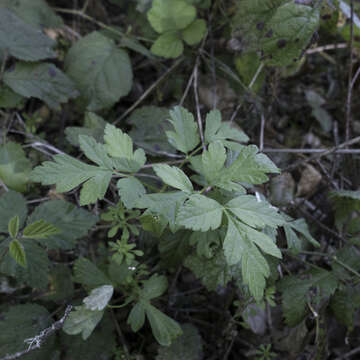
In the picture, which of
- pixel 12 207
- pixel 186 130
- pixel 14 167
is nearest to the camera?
pixel 186 130

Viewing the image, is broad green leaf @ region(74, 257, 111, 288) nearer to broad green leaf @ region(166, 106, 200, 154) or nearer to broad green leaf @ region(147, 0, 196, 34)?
broad green leaf @ region(166, 106, 200, 154)

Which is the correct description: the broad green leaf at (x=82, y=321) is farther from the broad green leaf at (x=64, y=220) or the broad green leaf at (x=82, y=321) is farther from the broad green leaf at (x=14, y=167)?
the broad green leaf at (x=14, y=167)

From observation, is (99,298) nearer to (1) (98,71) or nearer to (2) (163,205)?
(2) (163,205)

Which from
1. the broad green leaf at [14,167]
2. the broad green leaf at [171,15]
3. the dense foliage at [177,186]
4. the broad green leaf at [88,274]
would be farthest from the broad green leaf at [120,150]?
the broad green leaf at [171,15]

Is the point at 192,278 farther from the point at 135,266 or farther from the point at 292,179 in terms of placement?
the point at 292,179

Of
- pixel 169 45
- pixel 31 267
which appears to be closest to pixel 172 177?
pixel 31 267

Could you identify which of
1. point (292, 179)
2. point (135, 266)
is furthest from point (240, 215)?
→ point (292, 179)
